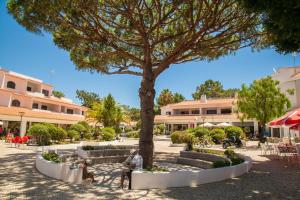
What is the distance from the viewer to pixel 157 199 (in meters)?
7.55

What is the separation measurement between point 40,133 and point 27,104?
61.2 feet

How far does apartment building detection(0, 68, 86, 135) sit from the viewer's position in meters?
31.8

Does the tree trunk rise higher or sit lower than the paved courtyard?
higher

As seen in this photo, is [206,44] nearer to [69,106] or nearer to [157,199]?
[157,199]

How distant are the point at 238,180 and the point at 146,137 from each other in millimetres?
4585

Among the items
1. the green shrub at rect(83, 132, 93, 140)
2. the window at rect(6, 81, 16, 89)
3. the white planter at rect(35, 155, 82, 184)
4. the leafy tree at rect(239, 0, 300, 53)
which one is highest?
the window at rect(6, 81, 16, 89)

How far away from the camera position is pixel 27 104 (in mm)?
40094

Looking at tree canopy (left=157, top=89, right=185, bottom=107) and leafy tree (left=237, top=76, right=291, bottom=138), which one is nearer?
leafy tree (left=237, top=76, right=291, bottom=138)

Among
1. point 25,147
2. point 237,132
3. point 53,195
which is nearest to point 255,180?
point 53,195

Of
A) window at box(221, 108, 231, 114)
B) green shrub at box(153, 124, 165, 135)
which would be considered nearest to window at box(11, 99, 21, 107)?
green shrub at box(153, 124, 165, 135)

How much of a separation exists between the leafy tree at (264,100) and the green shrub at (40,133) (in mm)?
22222

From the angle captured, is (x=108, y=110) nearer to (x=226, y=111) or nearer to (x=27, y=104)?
(x=27, y=104)

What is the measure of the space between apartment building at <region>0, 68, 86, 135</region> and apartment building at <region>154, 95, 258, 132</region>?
1938 cm

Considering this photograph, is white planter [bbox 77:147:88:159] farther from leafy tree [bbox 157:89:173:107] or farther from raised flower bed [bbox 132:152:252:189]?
leafy tree [bbox 157:89:173:107]
